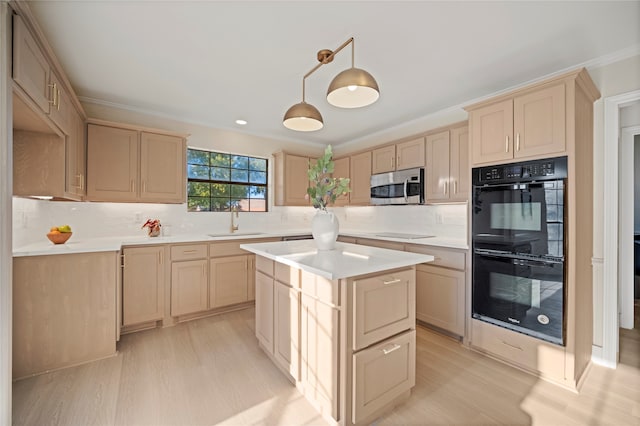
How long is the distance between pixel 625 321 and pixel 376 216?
2.96 m

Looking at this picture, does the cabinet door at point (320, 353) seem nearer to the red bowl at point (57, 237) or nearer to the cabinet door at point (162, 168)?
the red bowl at point (57, 237)

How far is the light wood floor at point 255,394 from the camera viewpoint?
5.37 ft

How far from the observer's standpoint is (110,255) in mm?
2373

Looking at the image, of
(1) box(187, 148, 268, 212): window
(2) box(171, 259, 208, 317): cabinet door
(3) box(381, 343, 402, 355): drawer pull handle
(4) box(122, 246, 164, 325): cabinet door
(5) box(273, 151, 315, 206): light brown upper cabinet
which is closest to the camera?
(3) box(381, 343, 402, 355): drawer pull handle

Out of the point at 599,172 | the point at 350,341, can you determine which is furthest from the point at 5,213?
the point at 599,172

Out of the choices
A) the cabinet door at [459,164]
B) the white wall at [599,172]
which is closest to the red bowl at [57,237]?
the cabinet door at [459,164]

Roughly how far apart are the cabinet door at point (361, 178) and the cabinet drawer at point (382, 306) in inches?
93.4

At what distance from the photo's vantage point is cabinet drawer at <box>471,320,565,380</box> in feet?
6.43

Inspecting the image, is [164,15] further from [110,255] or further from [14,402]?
[14,402]

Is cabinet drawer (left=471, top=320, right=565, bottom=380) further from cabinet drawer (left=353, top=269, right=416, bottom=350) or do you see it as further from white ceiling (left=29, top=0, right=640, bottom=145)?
white ceiling (left=29, top=0, right=640, bottom=145)

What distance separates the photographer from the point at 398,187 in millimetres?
3496

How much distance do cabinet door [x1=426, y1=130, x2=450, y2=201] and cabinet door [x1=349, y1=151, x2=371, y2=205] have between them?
3.24 feet

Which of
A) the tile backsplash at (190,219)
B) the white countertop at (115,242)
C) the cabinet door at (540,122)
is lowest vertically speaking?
the white countertop at (115,242)

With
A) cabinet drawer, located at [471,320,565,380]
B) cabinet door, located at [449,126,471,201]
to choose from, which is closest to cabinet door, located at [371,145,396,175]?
cabinet door, located at [449,126,471,201]
